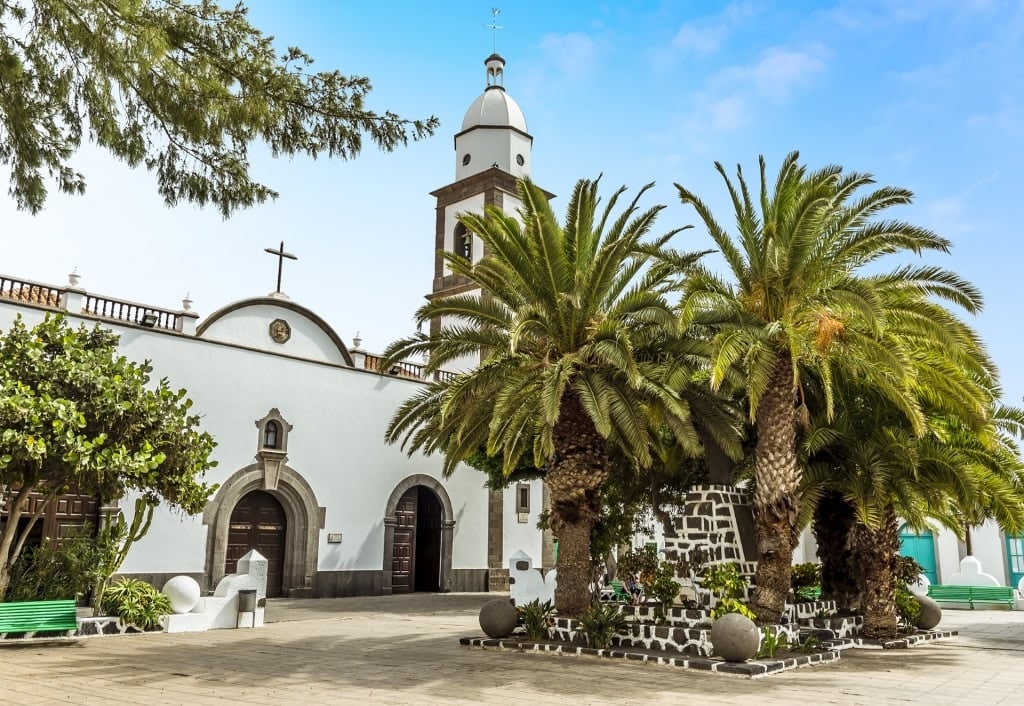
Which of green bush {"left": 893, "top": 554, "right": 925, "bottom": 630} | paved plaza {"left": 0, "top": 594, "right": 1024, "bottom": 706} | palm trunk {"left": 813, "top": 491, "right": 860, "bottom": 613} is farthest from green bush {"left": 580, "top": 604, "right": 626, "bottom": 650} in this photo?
green bush {"left": 893, "top": 554, "right": 925, "bottom": 630}

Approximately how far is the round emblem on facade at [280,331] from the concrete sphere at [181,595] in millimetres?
8606

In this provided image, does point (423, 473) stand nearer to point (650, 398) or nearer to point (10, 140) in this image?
point (650, 398)

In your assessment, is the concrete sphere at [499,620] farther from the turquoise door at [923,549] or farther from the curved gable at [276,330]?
the turquoise door at [923,549]

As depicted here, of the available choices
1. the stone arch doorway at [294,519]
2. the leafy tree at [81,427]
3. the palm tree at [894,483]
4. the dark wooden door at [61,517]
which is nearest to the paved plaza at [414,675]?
the palm tree at [894,483]

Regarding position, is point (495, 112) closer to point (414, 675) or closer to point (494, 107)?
point (494, 107)

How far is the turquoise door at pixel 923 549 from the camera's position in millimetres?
29719

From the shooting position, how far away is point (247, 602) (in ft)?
54.0

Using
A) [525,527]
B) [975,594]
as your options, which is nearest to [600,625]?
[525,527]

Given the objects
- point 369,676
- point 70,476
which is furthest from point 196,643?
point 369,676

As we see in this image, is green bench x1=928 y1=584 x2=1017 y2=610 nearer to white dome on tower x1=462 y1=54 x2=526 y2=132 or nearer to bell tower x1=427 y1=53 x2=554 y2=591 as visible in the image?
bell tower x1=427 y1=53 x2=554 y2=591

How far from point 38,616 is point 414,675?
6812 millimetres

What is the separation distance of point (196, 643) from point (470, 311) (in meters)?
7.35

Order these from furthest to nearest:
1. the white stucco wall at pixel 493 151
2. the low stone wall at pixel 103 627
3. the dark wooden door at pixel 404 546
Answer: the white stucco wall at pixel 493 151
the dark wooden door at pixel 404 546
the low stone wall at pixel 103 627

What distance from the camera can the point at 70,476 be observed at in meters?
13.4
